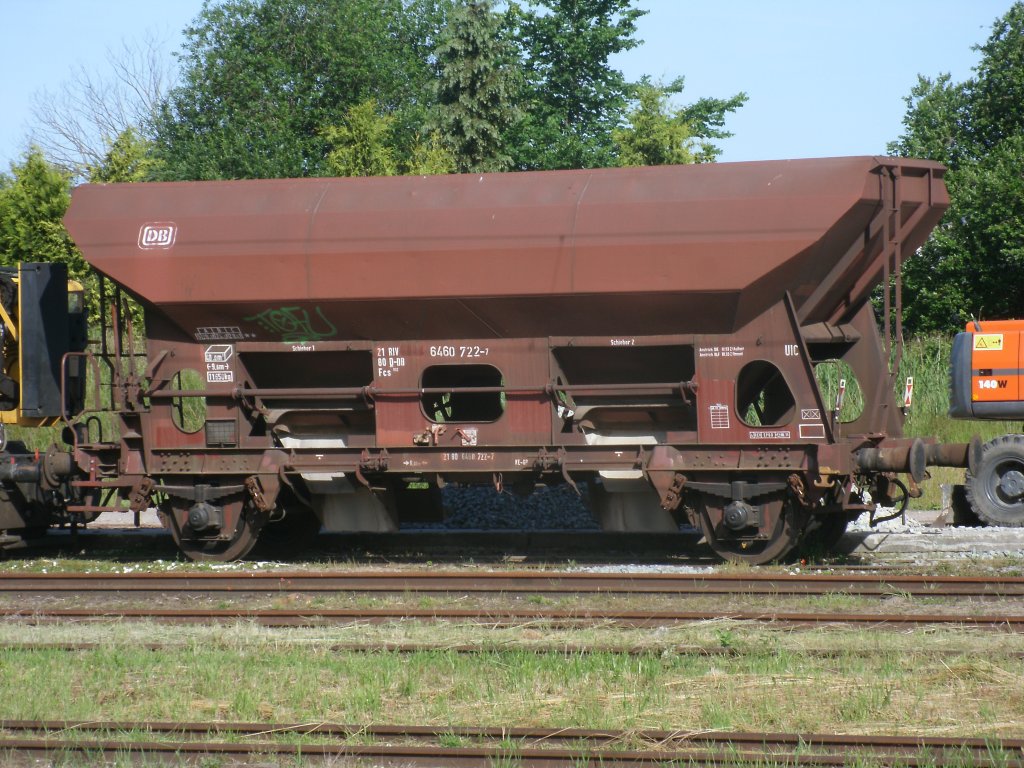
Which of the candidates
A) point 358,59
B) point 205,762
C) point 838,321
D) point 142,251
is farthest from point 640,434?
point 358,59

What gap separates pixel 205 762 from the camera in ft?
19.5

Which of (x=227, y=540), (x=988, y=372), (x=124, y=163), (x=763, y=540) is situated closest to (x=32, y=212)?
(x=124, y=163)

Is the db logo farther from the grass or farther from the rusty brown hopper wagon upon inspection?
the grass

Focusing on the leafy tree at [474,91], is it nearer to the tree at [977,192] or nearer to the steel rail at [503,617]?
the tree at [977,192]

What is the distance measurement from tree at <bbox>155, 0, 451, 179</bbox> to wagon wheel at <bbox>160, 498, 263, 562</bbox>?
30.9 meters

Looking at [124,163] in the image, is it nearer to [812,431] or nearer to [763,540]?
[763,540]

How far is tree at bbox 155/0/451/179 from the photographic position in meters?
42.7

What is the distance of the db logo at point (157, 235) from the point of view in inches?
463

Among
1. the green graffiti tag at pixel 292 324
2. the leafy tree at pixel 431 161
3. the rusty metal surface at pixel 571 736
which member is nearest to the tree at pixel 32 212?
the leafy tree at pixel 431 161

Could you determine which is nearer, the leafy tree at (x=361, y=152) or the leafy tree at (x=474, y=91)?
the leafy tree at (x=361, y=152)

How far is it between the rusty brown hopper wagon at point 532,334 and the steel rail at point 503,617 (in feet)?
7.50

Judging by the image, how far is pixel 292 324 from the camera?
11844mm

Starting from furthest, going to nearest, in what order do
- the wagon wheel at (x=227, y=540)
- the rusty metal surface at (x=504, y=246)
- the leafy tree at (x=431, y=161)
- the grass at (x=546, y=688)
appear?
the leafy tree at (x=431, y=161) < the wagon wheel at (x=227, y=540) < the rusty metal surface at (x=504, y=246) < the grass at (x=546, y=688)

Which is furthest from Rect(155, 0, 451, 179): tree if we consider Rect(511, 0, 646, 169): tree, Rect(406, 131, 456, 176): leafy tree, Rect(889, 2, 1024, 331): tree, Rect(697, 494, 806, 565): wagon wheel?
Rect(697, 494, 806, 565): wagon wheel
